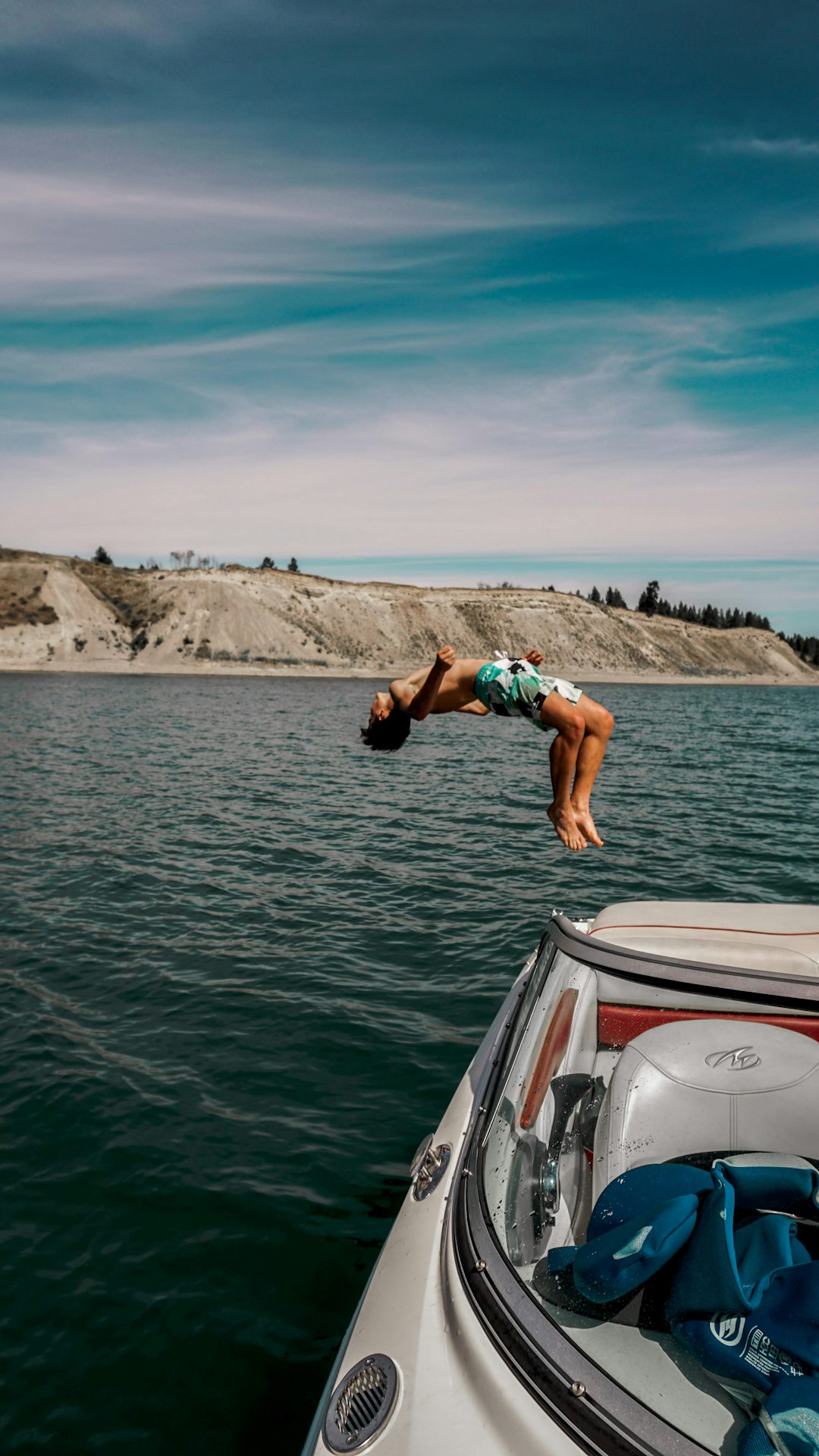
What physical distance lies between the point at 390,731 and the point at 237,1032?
4.53 meters

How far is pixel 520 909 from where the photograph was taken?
1370 cm

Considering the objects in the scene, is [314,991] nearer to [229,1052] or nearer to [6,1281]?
[229,1052]

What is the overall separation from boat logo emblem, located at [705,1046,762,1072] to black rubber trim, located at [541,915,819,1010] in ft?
1.07

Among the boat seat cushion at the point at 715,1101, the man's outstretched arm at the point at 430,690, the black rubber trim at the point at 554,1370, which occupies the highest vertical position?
the man's outstretched arm at the point at 430,690

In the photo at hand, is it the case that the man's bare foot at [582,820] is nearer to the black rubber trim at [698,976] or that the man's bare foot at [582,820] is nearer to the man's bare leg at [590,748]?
the man's bare leg at [590,748]

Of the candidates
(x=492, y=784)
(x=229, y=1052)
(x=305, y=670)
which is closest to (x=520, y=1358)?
(x=229, y=1052)

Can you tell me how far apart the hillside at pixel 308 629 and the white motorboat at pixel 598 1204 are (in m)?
102

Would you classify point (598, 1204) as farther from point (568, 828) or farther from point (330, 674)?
point (330, 674)

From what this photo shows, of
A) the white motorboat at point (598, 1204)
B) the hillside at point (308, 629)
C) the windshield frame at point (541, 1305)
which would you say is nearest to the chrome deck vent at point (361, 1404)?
the white motorboat at point (598, 1204)

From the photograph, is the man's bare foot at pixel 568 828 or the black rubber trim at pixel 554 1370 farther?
the man's bare foot at pixel 568 828

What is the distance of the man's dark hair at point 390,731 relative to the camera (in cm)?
641

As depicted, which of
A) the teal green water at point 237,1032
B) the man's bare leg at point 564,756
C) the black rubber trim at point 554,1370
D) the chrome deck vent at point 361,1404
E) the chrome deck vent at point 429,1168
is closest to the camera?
the black rubber trim at point 554,1370

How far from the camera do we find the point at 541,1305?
3033 mm

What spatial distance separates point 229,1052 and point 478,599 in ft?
510
